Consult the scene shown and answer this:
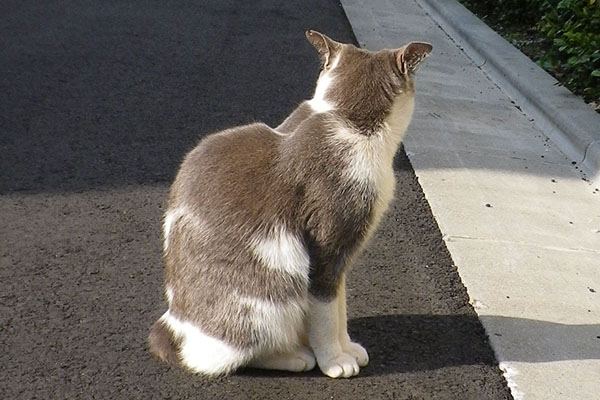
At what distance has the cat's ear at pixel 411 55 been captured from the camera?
3215 mm

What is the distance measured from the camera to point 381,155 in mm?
3225

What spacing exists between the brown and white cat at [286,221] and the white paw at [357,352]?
2.8 inches

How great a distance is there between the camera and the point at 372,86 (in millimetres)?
3256

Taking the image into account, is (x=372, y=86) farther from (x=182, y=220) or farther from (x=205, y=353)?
(x=205, y=353)

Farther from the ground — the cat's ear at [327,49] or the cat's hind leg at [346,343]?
the cat's ear at [327,49]

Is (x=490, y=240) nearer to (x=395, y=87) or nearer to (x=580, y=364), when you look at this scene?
(x=580, y=364)

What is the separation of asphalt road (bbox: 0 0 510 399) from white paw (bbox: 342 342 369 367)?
0.05 metres

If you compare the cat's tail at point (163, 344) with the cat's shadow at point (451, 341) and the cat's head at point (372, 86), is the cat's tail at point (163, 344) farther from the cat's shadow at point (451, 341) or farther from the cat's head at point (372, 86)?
the cat's head at point (372, 86)

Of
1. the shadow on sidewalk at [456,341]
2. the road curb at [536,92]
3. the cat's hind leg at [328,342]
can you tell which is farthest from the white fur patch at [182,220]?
the road curb at [536,92]

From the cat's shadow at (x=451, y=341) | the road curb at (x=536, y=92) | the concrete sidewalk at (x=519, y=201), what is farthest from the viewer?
the road curb at (x=536, y=92)

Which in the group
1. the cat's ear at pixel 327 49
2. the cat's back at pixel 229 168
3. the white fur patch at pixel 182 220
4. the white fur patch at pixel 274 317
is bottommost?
the white fur patch at pixel 274 317

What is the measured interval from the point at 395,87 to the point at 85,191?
97.9 inches

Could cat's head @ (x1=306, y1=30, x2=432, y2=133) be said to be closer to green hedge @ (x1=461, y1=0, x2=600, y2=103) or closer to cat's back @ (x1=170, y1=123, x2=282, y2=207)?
cat's back @ (x1=170, y1=123, x2=282, y2=207)

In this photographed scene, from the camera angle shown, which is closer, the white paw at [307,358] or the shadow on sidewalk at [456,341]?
the white paw at [307,358]
